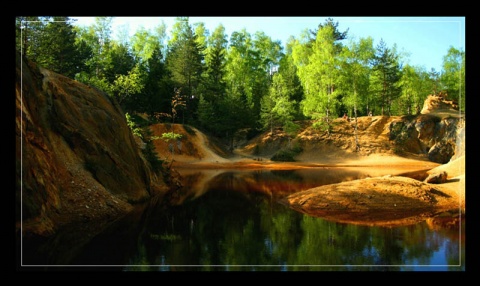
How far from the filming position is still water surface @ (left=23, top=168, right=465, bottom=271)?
7.73 m

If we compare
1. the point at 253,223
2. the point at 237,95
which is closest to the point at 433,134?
the point at 237,95

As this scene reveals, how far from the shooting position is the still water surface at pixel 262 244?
7730 mm

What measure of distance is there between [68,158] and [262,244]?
27.4ft

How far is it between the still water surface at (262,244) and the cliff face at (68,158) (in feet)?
4.88

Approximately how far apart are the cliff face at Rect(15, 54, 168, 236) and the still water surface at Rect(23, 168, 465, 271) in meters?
1.49

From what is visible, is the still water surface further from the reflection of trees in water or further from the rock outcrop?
the rock outcrop

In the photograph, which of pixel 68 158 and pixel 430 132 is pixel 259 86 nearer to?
pixel 430 132

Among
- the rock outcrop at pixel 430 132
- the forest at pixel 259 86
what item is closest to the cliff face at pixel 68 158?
the forest at pixel 259 86

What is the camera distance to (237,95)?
1849 inches

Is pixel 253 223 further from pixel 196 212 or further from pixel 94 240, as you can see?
pixel 94 240

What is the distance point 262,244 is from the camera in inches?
367

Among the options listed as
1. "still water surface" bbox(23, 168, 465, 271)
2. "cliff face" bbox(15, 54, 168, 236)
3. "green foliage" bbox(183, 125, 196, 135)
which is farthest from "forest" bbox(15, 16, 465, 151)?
"still water surface" bbox(23, 168, 465, 271)

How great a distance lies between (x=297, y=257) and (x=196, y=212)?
6591mm

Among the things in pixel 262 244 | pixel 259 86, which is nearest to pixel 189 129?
pixel 259 86
